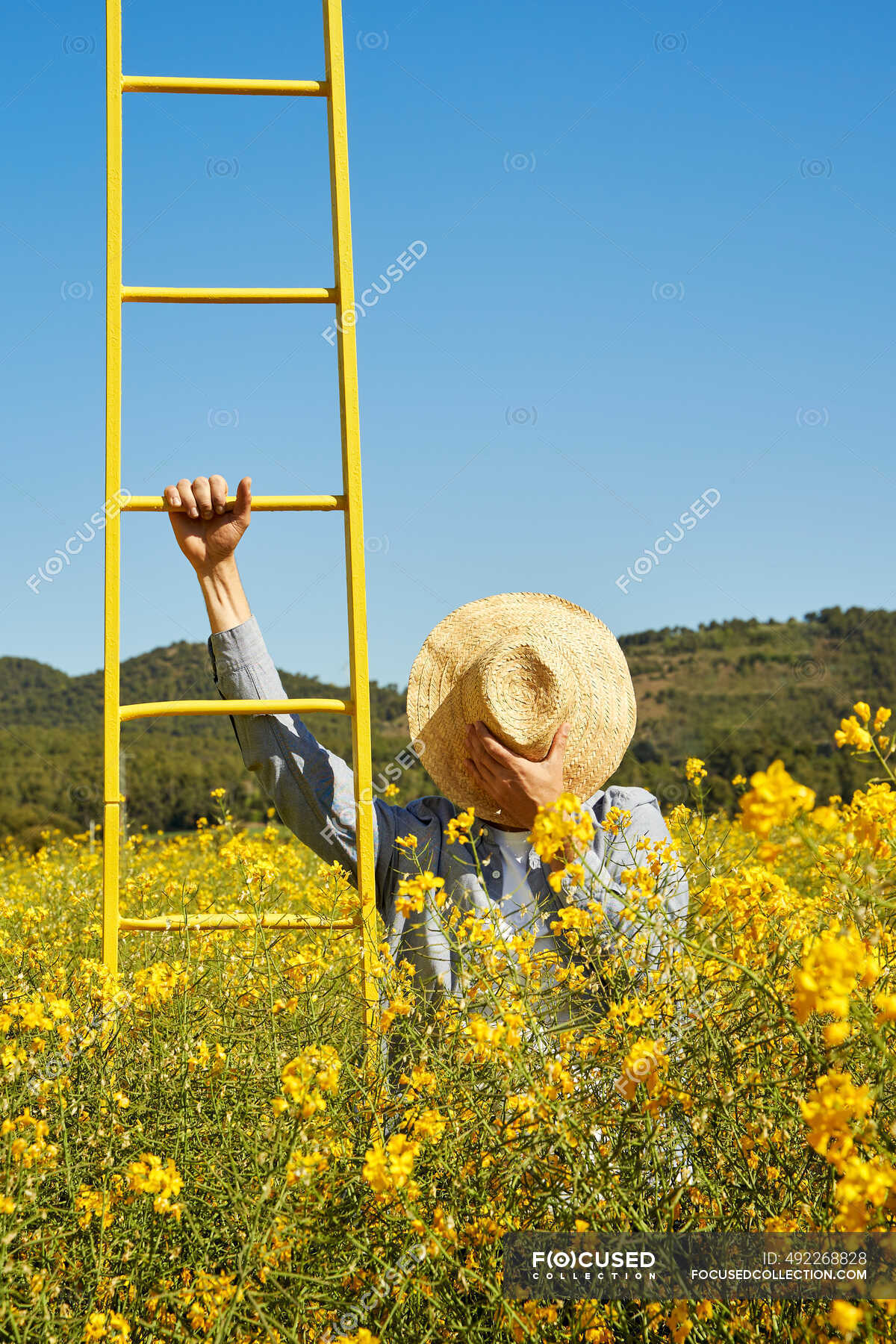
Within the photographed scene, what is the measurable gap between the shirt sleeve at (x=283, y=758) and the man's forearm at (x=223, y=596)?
0.08 ft

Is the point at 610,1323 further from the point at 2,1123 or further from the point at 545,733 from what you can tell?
the point at 545,733

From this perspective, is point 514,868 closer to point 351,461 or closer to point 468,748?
point 468,748

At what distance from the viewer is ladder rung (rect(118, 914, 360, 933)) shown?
2.02 m

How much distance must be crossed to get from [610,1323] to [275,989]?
2.66 feet

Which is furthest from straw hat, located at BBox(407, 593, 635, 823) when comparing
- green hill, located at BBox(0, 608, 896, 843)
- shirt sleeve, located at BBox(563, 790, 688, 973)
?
green hill, located at BBox(0, 608, 896, 843)

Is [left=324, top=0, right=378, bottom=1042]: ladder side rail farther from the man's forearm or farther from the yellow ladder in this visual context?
the man's forearm

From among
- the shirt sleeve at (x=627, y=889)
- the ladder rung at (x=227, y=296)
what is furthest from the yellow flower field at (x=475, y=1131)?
the ladder rung at (x=227, y=296)

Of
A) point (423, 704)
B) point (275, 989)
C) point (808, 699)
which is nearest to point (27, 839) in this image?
point (423, 704)

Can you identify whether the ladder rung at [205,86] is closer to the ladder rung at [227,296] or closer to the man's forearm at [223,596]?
the ladder rung at [227,296]

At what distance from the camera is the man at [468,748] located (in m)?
2.28

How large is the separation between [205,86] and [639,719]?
113ft

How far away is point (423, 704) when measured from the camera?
2768 millimetres

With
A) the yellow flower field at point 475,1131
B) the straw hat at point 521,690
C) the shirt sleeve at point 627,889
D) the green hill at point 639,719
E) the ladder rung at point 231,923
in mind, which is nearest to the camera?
the yellow flower field at point 475,1131

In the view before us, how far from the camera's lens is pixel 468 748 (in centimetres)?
260
